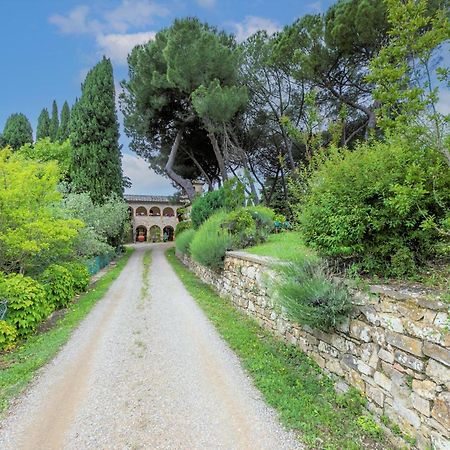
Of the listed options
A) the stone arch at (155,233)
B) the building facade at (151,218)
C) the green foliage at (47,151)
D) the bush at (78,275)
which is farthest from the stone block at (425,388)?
the stone arch at (155,233)

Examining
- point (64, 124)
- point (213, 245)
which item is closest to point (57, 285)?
point (213, 245)

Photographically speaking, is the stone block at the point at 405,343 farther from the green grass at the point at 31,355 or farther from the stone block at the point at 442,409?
the green grass at the point at 31,355

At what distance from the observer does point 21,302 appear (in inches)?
241

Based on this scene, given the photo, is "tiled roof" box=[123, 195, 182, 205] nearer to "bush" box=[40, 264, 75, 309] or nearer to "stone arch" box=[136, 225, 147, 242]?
"stone arch" box=[136, 225, 147, 242]

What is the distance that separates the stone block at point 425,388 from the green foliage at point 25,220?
7081mm

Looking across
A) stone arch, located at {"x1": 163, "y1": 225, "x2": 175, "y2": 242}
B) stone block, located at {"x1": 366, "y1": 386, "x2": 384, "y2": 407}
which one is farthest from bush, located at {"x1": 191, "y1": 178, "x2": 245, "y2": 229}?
stone arch, located at {"x1": 163, "y1": 225, "x2": 175, "y2": 242}

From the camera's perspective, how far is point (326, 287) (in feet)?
12.3

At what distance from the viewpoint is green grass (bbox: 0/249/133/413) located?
13.6 feet

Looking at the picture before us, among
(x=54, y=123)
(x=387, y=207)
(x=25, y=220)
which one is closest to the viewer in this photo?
(x=387, y=207)

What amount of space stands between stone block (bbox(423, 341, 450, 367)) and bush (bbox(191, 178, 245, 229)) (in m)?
10.2

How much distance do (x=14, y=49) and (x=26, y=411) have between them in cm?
1320

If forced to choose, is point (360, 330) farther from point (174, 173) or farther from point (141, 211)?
point (141, 211)

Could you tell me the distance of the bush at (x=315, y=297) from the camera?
368 cm

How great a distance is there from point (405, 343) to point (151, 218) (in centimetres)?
3629
